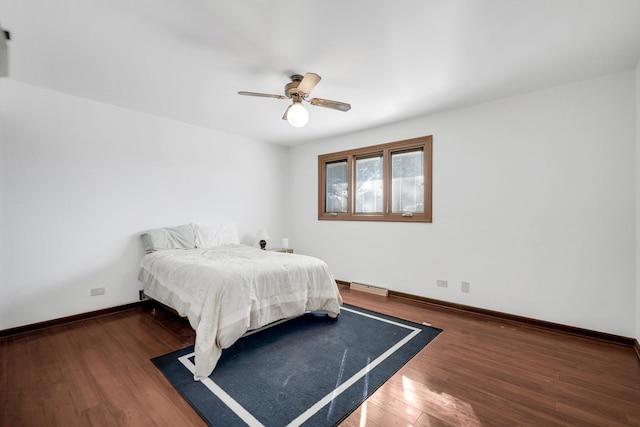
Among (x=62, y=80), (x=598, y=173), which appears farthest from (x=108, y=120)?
(x=598, y=173)

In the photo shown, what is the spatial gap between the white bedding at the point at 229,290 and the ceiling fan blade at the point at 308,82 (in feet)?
5.49

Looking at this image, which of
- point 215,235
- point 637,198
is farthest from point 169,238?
point 637,198

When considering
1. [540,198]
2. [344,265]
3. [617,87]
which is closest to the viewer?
[617,87]

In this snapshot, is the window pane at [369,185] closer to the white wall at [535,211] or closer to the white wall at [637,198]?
the white wall at [535,211]

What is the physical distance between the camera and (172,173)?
13.0 feet

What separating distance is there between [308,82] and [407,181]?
89.2 inches

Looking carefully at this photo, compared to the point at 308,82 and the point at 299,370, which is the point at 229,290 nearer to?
the point at 299,370

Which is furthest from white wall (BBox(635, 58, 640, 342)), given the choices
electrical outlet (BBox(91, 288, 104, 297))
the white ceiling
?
electrical outlet (BBox(91, 288, 104, 297))

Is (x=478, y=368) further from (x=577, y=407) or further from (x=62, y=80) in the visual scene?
(x=62, y=80)

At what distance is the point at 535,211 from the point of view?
299cm

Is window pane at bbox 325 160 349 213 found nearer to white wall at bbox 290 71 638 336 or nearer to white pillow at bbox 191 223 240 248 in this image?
white wall at bbox 290 71 638 336

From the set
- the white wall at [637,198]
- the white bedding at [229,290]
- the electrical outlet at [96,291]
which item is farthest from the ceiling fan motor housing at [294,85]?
the electrical outlet at [96,291]

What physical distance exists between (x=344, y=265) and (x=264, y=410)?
10.2ft

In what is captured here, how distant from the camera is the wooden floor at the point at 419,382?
5.40 ft
